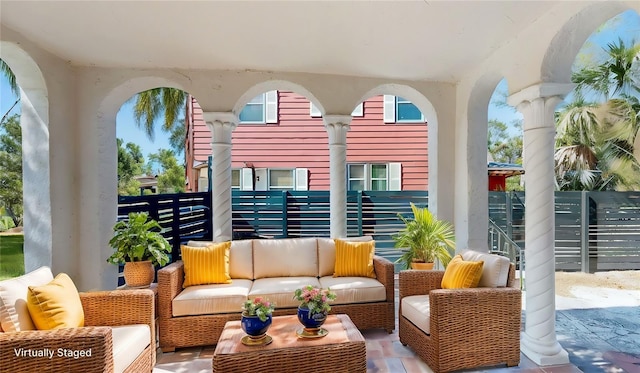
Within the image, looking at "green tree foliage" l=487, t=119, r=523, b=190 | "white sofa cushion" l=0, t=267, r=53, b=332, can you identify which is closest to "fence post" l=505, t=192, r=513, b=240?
"white sofa cushion" l=0, t=267, r=53, b=332

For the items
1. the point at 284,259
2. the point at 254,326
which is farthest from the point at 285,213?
the point at 254,326

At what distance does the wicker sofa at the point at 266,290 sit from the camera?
312 cm

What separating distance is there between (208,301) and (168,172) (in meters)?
10.9

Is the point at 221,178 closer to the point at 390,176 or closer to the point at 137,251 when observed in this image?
the point at 137,251

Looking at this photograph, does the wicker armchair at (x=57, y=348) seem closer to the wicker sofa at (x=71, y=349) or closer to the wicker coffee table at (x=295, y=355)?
the wicker sofa at (x=71, y=349)

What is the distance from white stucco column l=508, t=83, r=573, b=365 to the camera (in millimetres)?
2879

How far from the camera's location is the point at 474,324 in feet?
8.75

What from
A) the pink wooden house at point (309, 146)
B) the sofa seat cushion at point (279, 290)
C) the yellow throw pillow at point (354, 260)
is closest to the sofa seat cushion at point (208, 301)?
the sofa seat cushion at point (279, 290)

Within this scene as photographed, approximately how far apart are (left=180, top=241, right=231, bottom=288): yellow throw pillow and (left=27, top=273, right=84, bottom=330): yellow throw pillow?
1.12 meters

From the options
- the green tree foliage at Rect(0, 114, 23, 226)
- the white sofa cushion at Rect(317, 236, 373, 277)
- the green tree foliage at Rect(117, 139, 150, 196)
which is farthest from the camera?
the green tree foliage at Rect(117, 139, 150, 196)

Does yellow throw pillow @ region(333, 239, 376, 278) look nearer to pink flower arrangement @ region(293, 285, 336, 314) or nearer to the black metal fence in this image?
pink flower arrangement @ region(293, 285, 336, 314)

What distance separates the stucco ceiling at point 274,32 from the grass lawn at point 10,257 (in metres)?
4.92

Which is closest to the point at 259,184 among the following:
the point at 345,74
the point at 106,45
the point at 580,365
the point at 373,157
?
the point at 373,157

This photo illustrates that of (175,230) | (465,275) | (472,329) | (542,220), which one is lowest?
(472,329)
